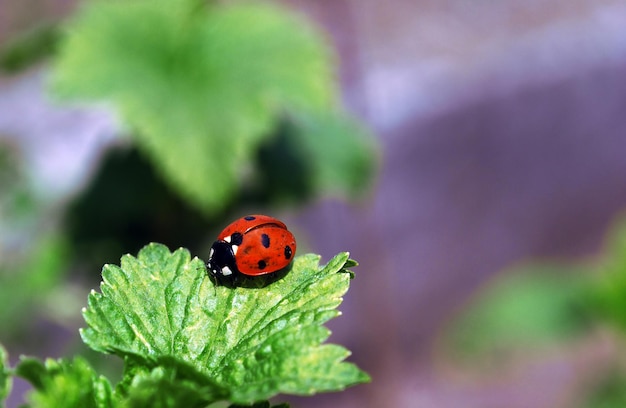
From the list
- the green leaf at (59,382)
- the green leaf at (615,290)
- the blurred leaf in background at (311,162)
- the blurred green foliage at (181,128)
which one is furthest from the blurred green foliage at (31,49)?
the green leaf at (615,290)

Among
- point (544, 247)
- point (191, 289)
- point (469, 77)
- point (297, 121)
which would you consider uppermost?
point (469, 77)

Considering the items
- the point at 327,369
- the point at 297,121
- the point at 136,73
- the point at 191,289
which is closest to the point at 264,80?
the point at 136,73

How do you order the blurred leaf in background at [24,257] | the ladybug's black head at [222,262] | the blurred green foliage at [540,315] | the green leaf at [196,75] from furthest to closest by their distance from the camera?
the blurred green foliage at [540,315] → the blurred leaf in background at [24,257] → the green leaf at [196,75] → the ladybug's black head at [222,262]

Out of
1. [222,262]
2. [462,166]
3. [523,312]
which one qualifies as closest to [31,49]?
[222,262]

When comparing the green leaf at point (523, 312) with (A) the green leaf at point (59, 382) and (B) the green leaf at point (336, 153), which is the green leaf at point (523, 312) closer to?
(B) the green leaf at point (336, 153)

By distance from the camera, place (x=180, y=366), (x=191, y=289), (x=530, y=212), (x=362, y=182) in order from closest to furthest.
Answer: (x=180, y=366)
(x=191, y=289)
(x=362, y=182)
(x=530, y=212)

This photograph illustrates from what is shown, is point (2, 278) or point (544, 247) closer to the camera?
point (2, 278)

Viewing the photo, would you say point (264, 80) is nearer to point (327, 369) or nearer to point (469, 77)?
point (327, 369)
